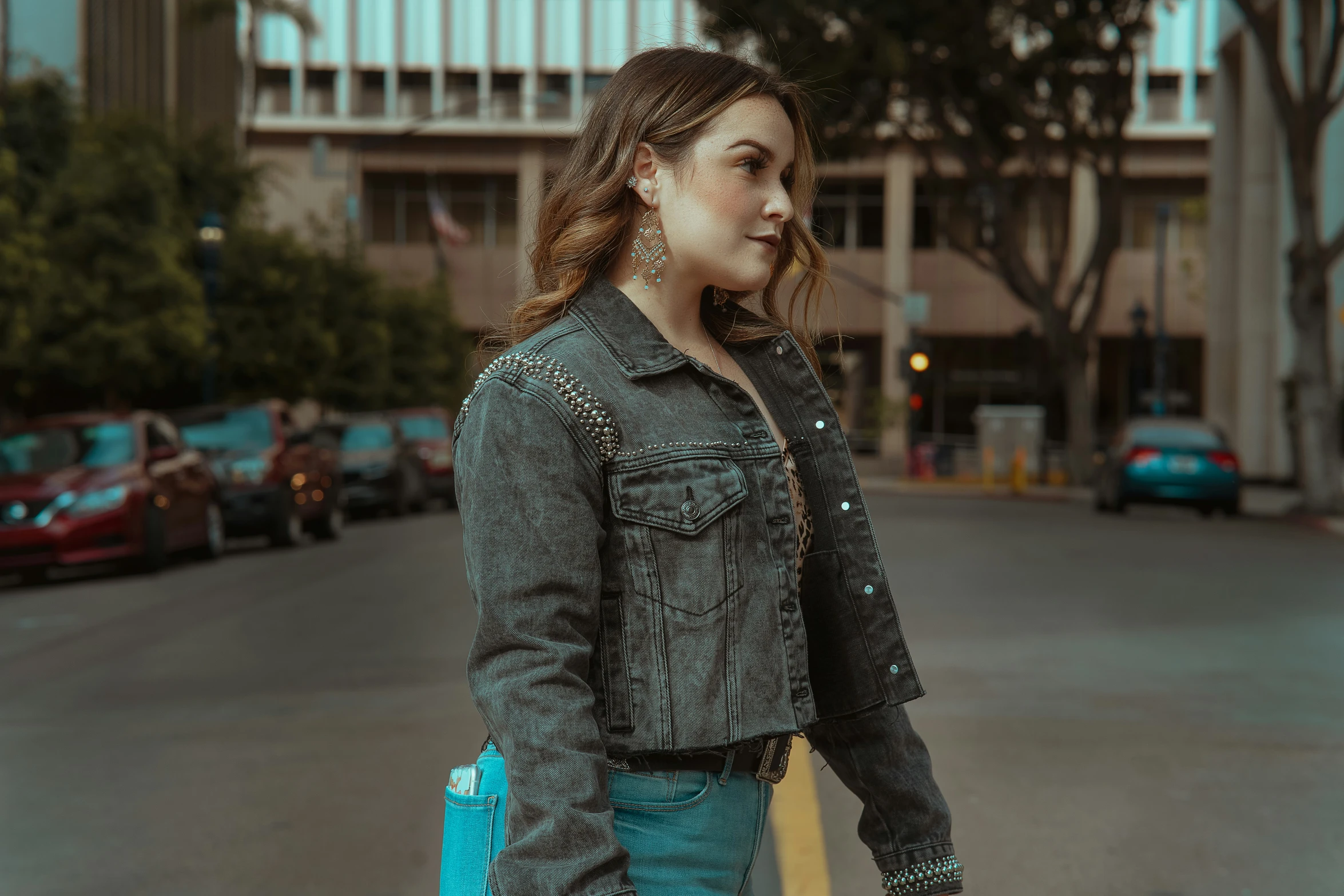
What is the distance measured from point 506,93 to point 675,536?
55354 mm

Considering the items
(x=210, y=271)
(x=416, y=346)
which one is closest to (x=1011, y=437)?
(x=416, y=346)

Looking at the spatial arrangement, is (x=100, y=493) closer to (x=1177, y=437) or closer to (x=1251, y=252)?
(x=1177, y=437)

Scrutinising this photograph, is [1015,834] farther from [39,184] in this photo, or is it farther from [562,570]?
[39,184]

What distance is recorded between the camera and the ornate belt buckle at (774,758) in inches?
81.9

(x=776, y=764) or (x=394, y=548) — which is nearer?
(x=776, y=764)

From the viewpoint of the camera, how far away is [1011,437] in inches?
1532

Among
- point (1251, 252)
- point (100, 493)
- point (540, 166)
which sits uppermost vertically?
point (540, 166)

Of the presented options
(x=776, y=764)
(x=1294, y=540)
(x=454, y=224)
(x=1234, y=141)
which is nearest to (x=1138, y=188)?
(x=1234, y=141)

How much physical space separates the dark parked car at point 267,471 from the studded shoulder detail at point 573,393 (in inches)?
656

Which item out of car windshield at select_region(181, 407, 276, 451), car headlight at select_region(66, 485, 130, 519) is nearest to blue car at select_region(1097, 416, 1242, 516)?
car windshield at select_region(181, 407, 276, 451)

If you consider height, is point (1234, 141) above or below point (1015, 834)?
above

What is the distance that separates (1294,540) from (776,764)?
17.8m

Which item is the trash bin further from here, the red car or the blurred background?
the red car

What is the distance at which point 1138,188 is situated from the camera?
179 ft
